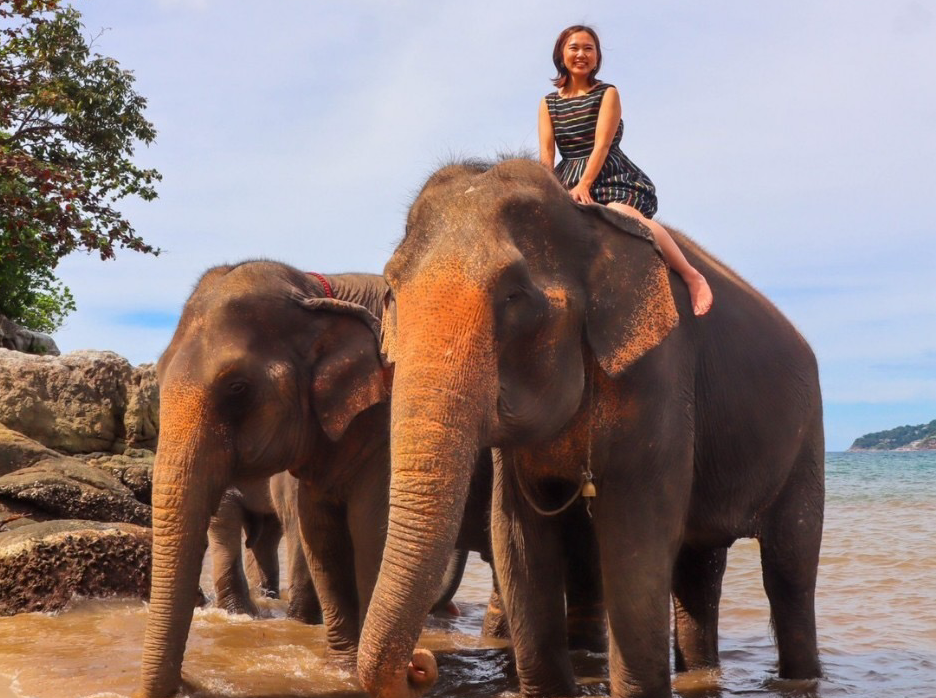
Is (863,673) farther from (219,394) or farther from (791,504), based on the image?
(219,394)

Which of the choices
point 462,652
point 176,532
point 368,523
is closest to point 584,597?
point 462,652

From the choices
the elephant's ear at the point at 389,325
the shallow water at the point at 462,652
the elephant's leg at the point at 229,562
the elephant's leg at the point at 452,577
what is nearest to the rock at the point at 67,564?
the shallow water at the point at 462,652

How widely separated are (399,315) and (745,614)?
18.3 feet

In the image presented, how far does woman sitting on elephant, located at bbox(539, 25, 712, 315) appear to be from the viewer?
13.6 feet

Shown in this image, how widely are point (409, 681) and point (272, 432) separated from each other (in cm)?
192

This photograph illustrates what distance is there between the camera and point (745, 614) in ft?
26.8

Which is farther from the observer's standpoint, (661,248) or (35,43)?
(35,43)

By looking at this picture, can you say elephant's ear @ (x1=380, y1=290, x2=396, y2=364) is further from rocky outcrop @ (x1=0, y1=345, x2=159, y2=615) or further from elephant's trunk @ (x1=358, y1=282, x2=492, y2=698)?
rocky outcrop @ (x1=0, y1=345, x2=159, y2=615)

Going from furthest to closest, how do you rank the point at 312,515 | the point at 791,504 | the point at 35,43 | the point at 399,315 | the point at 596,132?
the point at 35,43, the point at 312,515, the point at 791,504, the point at 596,132, the point at 399,315

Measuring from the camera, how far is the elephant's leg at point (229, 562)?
7617 mm

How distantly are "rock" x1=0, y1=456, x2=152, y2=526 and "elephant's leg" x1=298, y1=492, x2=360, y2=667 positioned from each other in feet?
13.0

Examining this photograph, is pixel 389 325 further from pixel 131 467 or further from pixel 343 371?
pixel 131 467

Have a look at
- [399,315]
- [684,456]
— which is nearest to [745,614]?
[684,456]

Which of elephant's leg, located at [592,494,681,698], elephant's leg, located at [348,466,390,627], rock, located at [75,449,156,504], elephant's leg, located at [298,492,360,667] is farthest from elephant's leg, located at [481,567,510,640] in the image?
rock, located at [75,449,156,504]
